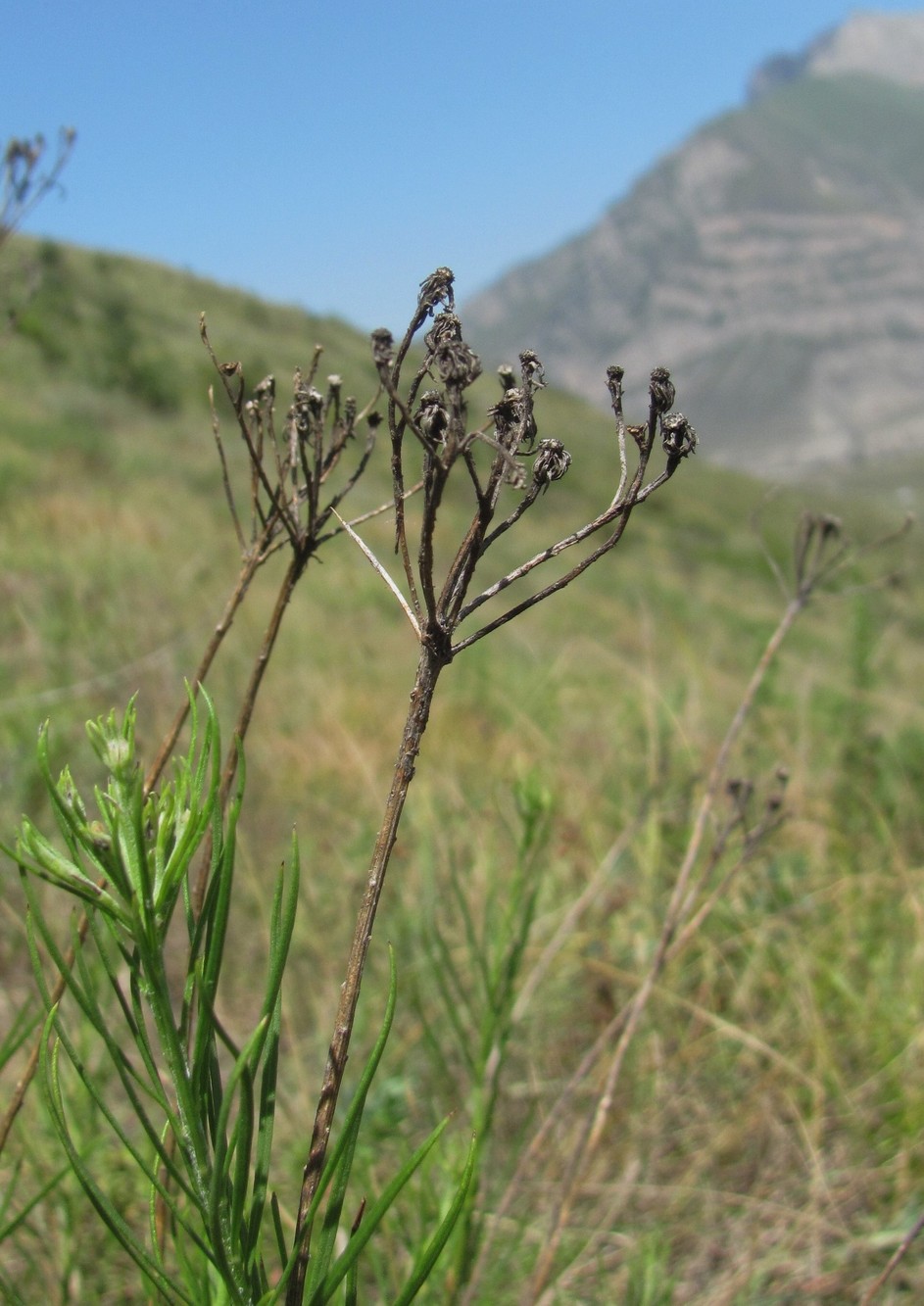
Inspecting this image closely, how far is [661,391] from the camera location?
0.65 metres

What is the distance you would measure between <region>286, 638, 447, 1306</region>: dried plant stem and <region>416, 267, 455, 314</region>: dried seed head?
0.71 feet

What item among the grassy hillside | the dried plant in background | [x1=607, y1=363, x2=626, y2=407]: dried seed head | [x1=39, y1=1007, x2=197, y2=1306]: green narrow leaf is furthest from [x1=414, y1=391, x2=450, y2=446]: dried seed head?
the grassy hillside

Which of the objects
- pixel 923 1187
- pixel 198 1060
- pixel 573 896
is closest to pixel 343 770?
pixel 573 896

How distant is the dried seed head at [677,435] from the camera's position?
64 centimetres

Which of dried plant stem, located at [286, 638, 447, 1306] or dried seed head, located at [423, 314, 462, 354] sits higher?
dried seed head, located at [423, 314, 462, 354]

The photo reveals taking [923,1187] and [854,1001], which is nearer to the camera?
[923,1187]

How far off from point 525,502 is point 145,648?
14.4 ft

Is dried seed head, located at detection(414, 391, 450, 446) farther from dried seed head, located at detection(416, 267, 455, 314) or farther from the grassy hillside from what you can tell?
the grassy hillside

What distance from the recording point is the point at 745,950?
234 centimetres

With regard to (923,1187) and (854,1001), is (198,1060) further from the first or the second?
(854,1001)

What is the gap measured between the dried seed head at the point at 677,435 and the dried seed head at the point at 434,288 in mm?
158

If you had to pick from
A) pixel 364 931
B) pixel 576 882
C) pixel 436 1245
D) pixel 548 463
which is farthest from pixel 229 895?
pixel 576 882

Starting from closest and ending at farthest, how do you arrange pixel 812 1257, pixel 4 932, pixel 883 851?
1. pixel 812 1257
2. pixel 4 932
3. pixel 883 851

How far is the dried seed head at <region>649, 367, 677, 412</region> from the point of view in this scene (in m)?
0.64
